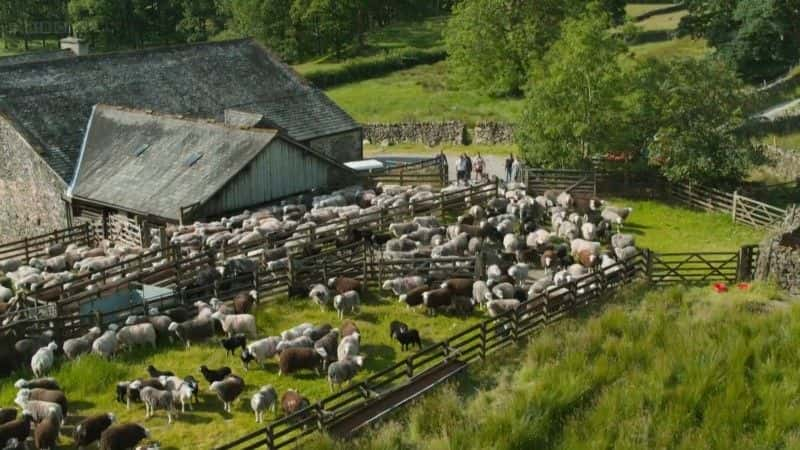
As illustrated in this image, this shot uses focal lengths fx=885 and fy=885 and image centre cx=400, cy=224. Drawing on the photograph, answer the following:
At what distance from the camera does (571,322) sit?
21828 mm

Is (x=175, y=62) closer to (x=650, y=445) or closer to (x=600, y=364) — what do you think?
(x=600, y=364)

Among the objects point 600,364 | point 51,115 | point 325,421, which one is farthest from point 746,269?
point 51,115

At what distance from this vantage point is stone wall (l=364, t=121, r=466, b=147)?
5253 cm

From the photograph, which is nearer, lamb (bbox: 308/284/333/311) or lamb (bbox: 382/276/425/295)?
lamb (bbox: 308/284/333/311)

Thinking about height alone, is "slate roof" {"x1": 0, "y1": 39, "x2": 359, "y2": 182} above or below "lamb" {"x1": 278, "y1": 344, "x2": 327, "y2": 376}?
above

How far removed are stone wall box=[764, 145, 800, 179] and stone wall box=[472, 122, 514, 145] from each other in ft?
48.7

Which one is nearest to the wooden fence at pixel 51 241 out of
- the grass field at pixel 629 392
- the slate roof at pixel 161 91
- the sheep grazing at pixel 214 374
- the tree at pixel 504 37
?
the slate roof at pixel 161 91

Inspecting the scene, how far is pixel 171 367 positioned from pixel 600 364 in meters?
9.94

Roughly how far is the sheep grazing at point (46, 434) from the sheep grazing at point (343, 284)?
928cm

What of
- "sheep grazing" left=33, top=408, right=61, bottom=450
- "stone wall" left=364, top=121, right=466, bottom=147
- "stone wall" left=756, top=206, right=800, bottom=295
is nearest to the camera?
"sheep grazing" left=33, top=408, right=61, bottom=450

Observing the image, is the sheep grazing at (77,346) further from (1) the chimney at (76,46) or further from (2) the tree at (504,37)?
(2) the tree at (504,37)

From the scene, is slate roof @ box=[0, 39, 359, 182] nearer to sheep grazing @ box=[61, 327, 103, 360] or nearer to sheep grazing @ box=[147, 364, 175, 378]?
sheep grazing @ box=[61, 327, 103, 360]

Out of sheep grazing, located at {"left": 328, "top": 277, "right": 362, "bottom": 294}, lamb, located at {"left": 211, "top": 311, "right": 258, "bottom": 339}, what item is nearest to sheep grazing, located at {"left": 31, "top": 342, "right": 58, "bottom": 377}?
lamb, located at {"left": 211, "top": 311, "right": 258, "bottom": 339}

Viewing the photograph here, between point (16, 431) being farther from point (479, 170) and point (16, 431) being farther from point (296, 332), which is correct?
point (479, 170)
